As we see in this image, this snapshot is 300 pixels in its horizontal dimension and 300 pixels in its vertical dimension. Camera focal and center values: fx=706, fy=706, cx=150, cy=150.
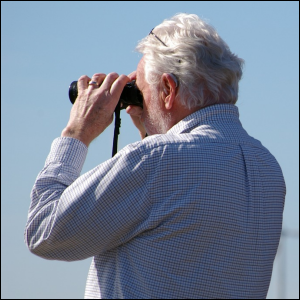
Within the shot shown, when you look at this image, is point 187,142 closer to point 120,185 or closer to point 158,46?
point 120,185

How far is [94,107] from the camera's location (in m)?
3.15

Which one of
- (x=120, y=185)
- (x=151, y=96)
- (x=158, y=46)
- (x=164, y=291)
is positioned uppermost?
(x=158, y=46)

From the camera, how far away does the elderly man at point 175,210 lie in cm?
267

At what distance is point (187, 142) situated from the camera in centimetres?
277

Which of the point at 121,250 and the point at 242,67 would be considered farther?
the point at 242,67

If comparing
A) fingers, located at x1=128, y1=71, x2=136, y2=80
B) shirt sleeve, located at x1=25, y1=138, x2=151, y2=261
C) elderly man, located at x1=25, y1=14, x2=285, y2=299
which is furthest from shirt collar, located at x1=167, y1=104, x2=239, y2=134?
fingers, located at x1=128, y1=71, x2=136, y2=80

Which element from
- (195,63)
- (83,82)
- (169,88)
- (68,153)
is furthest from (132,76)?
(68,153)

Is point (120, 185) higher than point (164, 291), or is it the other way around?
point (120, 185)

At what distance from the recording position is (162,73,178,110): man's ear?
9.82ft

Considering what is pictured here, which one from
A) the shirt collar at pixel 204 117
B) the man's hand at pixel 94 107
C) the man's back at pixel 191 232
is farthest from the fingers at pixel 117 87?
the man's back at pixel 191 232

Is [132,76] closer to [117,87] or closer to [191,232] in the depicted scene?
[117,87]

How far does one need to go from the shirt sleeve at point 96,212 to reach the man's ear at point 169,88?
0.36 metres

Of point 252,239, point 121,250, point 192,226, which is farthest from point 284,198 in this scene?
point 121,250

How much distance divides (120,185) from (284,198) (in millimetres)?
772
